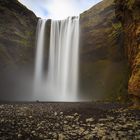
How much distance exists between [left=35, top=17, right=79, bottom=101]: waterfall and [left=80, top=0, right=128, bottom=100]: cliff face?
4.01 ft

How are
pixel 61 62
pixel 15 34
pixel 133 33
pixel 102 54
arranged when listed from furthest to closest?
1. pixel 61 62
2. pixel 15 34
3. pixel 102 54
4. pixel 133 33

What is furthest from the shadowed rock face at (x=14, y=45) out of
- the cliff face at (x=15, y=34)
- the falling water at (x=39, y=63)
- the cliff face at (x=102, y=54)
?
the cliff face at (x=102, y=54)

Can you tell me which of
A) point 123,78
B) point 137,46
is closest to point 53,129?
point 137,46

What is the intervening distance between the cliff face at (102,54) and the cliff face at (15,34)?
29.2 feet

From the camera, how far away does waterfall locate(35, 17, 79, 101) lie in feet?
124

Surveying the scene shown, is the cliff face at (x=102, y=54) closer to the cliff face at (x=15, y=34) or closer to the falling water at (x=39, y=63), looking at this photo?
the falling water at (x=39, y=63)

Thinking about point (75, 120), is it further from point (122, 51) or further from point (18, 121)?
point (122, 51)

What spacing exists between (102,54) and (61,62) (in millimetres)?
6899

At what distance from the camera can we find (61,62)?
38.6m

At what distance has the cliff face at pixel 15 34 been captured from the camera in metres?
36.0

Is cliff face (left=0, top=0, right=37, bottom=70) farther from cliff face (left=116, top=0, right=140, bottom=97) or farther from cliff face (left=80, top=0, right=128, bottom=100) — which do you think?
cliff face (left=116, top=0, right=140, bottom=97)

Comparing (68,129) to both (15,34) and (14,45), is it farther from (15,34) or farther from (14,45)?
(15,34)

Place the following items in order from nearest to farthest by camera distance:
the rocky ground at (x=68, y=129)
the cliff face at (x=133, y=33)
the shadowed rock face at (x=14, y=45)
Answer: the rocky ground at (x=68, y=129)
the cliff face at (x=133, y=33)
the shadowed rock face at (x=14, y=45)

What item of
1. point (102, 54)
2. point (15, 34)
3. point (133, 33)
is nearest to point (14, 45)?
point (15, 34)
